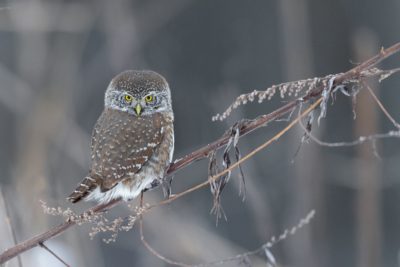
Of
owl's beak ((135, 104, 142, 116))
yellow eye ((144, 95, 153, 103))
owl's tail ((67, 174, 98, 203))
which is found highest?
yellow eye ((144, 95, 153, 103))

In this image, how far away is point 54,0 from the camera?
28.8 ft

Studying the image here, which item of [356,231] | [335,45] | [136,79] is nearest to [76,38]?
[335,45]

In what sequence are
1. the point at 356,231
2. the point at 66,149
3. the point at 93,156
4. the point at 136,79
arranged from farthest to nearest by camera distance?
1. the point at 356,231
2. the point at 66,149
3. the point at 136,79
4. the point at 93,156

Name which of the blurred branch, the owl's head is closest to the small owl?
the owl's head

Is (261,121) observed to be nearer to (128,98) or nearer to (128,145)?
(128,145)

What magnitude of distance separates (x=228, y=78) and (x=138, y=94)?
16.7ft

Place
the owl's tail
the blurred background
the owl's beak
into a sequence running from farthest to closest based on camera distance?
the blurred background < the owl's beak < the owl's tail

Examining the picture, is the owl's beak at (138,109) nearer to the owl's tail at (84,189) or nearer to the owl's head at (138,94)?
the owl's head at (138,94)

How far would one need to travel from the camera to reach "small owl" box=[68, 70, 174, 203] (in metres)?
3.48

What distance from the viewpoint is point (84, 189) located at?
3.31 metres

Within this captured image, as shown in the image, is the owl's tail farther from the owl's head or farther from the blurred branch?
the owl's head

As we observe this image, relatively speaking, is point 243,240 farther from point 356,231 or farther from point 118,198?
point 118,198

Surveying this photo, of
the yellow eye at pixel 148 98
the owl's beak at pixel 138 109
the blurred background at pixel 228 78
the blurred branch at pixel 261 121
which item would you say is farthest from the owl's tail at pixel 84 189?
the blurred background at pixel 228 78

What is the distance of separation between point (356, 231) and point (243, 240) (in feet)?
4.45
